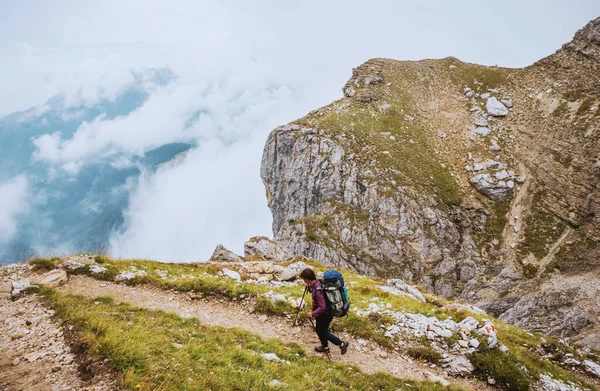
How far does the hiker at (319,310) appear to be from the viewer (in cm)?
1061

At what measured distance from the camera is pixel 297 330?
1423 cm

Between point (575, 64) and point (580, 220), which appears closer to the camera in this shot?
point (580, 220)

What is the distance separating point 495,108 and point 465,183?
109 feet

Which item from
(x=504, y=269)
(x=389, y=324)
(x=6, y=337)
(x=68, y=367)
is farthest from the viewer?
(x=504, y=269)

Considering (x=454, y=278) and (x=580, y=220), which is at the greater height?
(x=580, y=220)

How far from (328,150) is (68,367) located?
9000 centimetres

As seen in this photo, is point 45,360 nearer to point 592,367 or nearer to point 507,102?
point 592,367

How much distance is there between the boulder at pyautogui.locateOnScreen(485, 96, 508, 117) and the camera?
95.8 meters

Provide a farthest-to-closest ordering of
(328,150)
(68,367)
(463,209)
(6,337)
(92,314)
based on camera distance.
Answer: (328,150), (463,209), (92,314), (6,337), (68,367)

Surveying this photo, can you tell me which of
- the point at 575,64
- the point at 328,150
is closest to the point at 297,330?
the point at 328,150

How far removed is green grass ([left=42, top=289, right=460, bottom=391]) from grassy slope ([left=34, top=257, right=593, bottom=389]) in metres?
3.24

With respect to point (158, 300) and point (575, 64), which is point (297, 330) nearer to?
point (158, 300)

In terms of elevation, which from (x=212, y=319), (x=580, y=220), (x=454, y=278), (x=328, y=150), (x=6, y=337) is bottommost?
(x=454, y=278)

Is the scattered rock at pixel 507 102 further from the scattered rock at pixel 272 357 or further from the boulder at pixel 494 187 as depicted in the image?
the scattered rock at pixel 272 357
